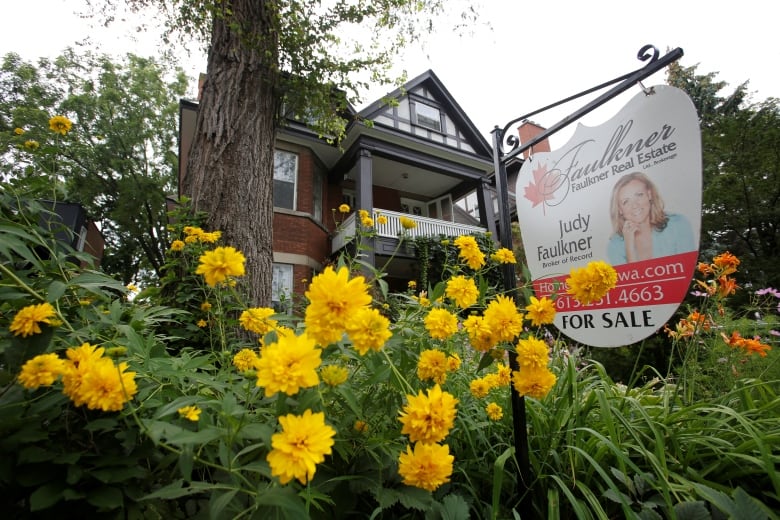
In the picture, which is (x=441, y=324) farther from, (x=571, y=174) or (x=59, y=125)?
(x=59, y=125)

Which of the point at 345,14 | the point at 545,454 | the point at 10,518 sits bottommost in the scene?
the point at 545,454

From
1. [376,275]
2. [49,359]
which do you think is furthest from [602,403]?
[49,359]

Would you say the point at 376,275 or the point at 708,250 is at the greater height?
the point at 708,250

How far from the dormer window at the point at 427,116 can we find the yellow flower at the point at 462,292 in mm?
9813

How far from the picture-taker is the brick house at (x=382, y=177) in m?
7.70

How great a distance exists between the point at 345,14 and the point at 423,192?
7773mm

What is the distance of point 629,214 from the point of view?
149 centimetres

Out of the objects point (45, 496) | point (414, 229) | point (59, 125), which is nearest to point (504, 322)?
point (45, 496)

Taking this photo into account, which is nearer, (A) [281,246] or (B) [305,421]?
(B) [305,421]

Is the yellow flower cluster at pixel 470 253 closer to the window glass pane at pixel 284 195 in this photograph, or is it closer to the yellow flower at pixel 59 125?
the yellow flower at pixel 59 125

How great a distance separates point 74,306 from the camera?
3.19 ft

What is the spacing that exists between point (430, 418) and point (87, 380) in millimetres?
605

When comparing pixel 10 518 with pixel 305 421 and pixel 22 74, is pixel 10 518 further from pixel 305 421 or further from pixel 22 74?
pixel 22 74

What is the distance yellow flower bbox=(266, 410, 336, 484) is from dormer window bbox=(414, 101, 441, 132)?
1033cm
